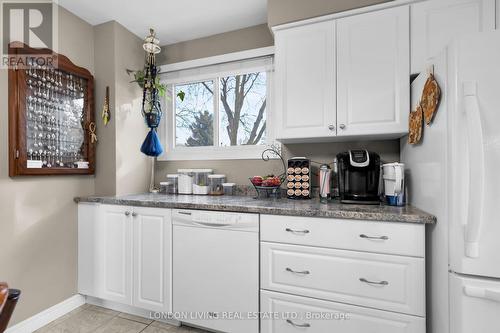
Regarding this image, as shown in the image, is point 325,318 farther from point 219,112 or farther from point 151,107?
point 151,107

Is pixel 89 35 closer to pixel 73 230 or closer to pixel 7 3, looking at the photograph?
pixel 7 3

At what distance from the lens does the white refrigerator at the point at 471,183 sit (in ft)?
3.10

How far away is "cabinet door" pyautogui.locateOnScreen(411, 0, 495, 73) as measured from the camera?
1.42 metres

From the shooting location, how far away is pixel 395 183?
1.49 meters

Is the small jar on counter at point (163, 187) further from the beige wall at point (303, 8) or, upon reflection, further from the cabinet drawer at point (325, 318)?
the beige wall at point (303, 8)

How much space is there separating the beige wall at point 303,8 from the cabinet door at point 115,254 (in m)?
1.85

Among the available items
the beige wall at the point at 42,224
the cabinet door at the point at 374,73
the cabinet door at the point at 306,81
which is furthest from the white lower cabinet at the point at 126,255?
the cabinet door at the point at 374,73

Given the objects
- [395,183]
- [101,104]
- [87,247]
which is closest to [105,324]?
[87,247]

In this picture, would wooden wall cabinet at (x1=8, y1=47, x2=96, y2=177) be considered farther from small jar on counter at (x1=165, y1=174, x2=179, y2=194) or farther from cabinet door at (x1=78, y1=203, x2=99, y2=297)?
small jar on counter at (x1=165, y1=174, x2=179, y2=194)

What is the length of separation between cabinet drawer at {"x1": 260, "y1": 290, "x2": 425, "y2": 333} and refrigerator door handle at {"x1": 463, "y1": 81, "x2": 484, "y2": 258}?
0.54 meters

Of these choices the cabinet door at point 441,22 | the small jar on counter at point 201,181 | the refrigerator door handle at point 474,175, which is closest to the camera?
the refrigerator door handle at point 474,175

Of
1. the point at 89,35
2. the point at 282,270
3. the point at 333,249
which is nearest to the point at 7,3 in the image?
the point at 89,35

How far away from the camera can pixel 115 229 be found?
1.96 meters

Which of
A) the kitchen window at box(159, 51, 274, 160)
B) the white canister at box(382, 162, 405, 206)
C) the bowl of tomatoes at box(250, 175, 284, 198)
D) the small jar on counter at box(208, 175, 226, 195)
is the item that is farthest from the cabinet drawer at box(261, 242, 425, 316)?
the kitchen window at box(159, 51, 274, 160)
